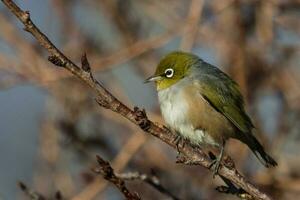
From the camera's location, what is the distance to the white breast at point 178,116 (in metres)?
4.58

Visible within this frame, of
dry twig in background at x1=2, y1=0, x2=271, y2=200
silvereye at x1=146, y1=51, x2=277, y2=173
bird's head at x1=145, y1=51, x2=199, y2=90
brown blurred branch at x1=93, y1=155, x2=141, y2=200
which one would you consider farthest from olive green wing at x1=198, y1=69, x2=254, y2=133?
brown blurred branch at x1=93, y1=155, x2=141, y2=200

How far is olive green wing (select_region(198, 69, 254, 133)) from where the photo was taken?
4863 mm

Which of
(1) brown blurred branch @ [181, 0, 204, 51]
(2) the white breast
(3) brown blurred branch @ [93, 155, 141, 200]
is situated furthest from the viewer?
(1) brown blurred branch @ [181, 0, 204, 51]

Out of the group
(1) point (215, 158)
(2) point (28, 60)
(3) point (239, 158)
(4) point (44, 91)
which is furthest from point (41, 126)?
(1) point (215, 158)

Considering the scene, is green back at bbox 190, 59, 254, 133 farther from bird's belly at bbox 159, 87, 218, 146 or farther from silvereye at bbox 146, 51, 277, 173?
bird's belly at bbox 159, 87, 218, 146

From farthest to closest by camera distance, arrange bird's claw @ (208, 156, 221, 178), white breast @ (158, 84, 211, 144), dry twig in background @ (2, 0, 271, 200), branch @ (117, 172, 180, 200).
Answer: white breast @ (158, 84, 211, 144) → branch @ (117, 172, 180, 200) → bird's claw @ (208, 156, 221, 178) → dry twig in background @ (2, 0, 271, 200)

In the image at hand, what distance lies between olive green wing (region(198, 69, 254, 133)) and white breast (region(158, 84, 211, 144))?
0.19 meters

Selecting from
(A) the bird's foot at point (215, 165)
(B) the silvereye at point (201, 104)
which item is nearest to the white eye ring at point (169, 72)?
(B) the silvereye at point (201, 104)

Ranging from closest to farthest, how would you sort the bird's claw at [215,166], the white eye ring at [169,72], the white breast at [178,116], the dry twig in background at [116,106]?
the dry twig in background at [116,106] → the bird's claw at [215,166] → the white breast at [178,116] → the white eye ring at [169,72]

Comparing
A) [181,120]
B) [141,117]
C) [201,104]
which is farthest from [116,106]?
[201,104]

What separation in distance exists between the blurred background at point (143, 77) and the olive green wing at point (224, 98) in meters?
0.65

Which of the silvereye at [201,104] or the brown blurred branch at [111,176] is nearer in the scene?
the brown blurred branch at [111,176]

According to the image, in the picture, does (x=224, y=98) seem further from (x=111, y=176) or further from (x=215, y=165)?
(x=111, y=176)

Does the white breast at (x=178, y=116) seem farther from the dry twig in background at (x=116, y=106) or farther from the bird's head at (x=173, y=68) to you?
the dry twig in background at (x=116, y=106)
